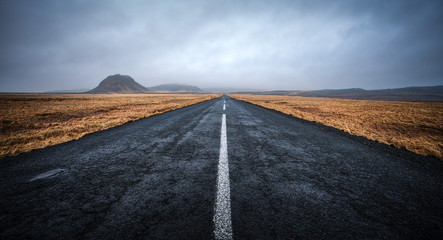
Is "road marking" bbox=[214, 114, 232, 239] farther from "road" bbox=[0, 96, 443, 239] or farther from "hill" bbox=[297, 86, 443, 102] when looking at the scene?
"hill" bbox=[297, 86, 443, 102]

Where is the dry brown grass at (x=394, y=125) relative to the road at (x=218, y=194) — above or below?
below

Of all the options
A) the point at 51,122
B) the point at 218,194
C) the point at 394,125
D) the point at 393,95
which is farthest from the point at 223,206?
the point at 393,95

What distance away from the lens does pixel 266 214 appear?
5.98 ft

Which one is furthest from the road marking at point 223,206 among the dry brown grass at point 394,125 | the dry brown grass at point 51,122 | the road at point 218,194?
the dry brown grass at point 394,125

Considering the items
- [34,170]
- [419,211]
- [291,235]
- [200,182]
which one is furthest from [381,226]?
[34,170]

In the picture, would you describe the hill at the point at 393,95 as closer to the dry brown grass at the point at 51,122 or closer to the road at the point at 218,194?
the road at the point at 218,194

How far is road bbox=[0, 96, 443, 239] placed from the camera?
162 cm

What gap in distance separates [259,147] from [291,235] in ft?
9.00

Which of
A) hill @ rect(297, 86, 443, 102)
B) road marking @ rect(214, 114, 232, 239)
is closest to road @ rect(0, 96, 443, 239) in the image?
road marking @ rect(214, 114, 232, 239)

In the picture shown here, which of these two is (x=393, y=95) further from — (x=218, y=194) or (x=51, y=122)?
(x=51, y=122)

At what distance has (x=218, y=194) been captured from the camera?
7.09 feet

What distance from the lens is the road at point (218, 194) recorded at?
1617mm

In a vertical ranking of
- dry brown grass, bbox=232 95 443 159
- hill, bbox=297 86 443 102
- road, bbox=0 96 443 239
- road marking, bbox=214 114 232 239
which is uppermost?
hill, bbox=297 86 443 102

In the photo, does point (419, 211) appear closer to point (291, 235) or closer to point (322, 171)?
point (322, 171)
